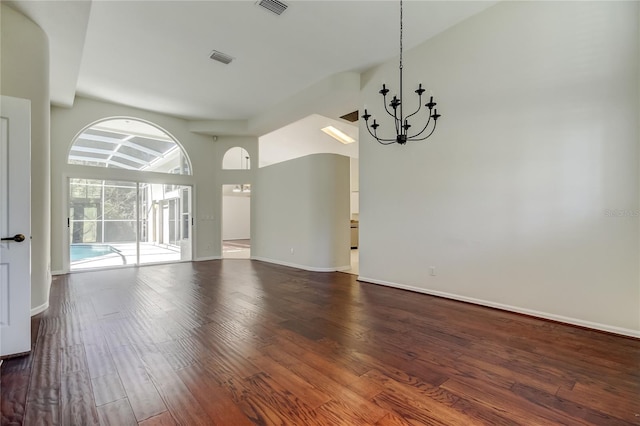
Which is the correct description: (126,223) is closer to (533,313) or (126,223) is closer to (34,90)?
(34,90)

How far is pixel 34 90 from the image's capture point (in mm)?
3166

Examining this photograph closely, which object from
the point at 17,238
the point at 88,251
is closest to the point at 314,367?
the point at 17,238

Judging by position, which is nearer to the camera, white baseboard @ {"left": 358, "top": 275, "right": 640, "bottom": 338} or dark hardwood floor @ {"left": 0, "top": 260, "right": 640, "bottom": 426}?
dark hardwood floor @ {"left": 0, "top": 260, "right": 640, "bottom": 426}

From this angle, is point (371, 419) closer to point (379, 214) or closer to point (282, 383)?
point (282, 383)

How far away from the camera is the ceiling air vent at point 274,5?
3.26 metres

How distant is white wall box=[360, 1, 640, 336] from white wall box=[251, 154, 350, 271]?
1683 millimetres

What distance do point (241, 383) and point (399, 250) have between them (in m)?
3.07

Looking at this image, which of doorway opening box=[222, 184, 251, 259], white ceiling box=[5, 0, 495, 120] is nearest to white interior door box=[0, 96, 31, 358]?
white ceiling box=[5, 0, 495, 120]

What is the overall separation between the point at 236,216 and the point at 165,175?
8.24 metres

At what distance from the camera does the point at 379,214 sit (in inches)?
183

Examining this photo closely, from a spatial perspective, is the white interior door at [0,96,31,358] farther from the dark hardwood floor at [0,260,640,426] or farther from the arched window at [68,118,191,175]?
the arched window at [68,118,191,175]

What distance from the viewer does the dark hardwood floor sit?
1613mm

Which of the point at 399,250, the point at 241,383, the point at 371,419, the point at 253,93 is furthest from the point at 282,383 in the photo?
the point at 253,93

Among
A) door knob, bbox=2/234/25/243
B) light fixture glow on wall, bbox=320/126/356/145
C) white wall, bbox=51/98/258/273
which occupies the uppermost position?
light fixture glow on wall, bbox=320/126/356/145
